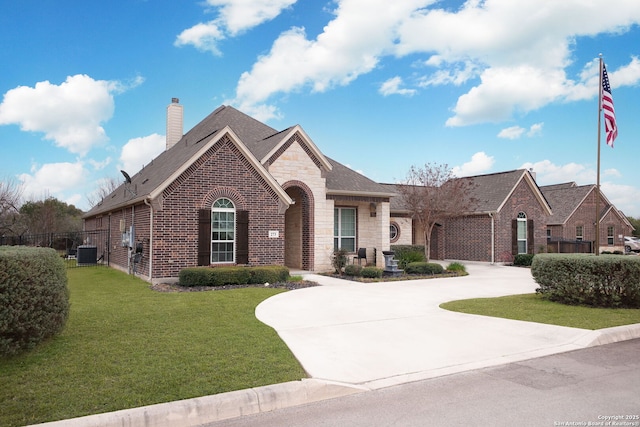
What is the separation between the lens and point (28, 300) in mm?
6438

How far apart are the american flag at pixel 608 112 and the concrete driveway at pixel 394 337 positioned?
22.0 feet

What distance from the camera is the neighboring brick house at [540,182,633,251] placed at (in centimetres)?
3638

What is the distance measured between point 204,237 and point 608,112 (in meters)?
13.3

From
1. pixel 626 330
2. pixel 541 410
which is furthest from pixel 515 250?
pixel 541 410

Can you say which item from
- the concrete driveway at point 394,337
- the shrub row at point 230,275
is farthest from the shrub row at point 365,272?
the concrete driveway at point 394,337

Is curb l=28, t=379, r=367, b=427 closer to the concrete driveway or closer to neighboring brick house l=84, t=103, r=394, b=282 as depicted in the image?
the concrete driveway

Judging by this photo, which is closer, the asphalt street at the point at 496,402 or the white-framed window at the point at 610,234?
the asphalt street at the point at 496,402

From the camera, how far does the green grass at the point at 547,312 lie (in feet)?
31.4

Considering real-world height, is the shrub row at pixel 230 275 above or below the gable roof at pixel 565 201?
below

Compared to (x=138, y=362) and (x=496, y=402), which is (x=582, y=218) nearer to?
(x=496, y=402)

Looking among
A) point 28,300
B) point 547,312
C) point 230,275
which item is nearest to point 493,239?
point 547,312

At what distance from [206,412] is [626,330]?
7995 millimetres

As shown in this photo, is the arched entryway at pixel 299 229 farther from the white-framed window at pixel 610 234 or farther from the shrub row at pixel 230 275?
the white-framed window at pixel 610 234

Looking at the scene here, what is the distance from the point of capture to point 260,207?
1727cm
